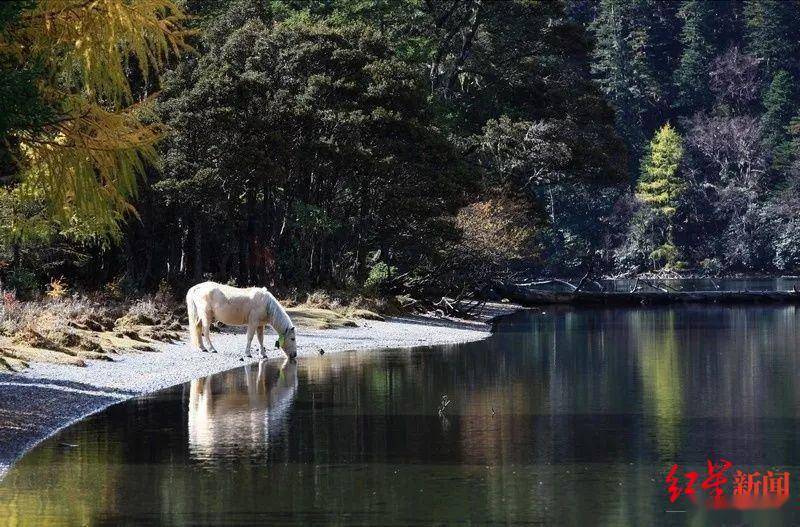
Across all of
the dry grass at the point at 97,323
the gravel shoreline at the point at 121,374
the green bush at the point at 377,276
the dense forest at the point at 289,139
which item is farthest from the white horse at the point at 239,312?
the green bush at the point at 377,276

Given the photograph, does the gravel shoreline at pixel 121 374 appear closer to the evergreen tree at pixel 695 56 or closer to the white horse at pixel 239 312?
the white horse at pixel 239 312

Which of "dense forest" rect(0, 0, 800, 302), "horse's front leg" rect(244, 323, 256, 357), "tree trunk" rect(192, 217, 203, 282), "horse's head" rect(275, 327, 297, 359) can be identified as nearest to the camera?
"dense forest" rect(0, 0, 800, 302)

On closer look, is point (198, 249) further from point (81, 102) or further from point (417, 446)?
point (417, 446)

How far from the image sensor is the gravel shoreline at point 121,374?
18828mm

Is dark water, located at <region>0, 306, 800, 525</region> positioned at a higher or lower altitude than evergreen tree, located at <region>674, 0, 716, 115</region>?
lower

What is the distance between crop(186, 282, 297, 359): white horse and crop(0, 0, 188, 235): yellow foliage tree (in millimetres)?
11450

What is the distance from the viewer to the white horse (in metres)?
29.8

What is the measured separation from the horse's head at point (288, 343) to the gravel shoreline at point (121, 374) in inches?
24.1

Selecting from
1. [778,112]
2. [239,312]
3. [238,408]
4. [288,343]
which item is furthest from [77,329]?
[778,112]

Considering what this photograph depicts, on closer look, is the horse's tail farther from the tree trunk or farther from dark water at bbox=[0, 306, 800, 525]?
the tree trunk

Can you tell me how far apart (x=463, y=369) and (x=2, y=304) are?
9.37 meters

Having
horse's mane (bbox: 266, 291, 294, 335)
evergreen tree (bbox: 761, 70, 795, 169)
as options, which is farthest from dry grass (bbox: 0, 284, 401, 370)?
evergreen tree (bbox: 761, 70, 795, 169)

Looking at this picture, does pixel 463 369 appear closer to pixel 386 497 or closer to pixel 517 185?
pixel 386 497

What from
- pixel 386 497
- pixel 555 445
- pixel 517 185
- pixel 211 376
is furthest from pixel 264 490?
pixel 517 185
